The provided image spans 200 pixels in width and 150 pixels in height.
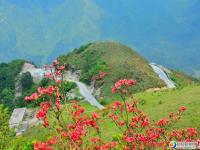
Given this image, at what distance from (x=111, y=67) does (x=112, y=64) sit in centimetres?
191

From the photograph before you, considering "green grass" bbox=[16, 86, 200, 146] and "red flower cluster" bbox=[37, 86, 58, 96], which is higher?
"green grass" bbox=[16, 86, 200, 146]

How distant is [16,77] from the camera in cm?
10650

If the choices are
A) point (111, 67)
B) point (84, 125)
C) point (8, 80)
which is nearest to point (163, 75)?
point (111, 67)

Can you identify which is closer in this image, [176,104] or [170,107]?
[170,107]

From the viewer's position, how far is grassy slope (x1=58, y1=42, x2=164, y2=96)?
84250 mm

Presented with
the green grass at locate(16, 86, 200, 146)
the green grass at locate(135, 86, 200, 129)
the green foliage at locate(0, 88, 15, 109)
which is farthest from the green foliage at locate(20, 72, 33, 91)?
the green grass at locate(16, 86, 200, 146)

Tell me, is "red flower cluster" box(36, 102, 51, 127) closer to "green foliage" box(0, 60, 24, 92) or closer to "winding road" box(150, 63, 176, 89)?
"winding road" box(150, 63, 176, 89)

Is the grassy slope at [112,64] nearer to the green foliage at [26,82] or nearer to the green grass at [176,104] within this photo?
the green foliage at [26,82]

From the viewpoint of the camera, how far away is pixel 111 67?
9531cm

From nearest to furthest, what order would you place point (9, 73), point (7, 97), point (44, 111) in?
point (44, 111), point (7, 97), point (9, 73)

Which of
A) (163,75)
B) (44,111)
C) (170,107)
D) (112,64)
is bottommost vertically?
(44,111)

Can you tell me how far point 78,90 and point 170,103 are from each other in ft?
152

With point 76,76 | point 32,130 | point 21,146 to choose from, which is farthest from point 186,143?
point 76,76

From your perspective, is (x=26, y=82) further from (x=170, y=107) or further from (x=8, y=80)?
(x=170, y=107)
